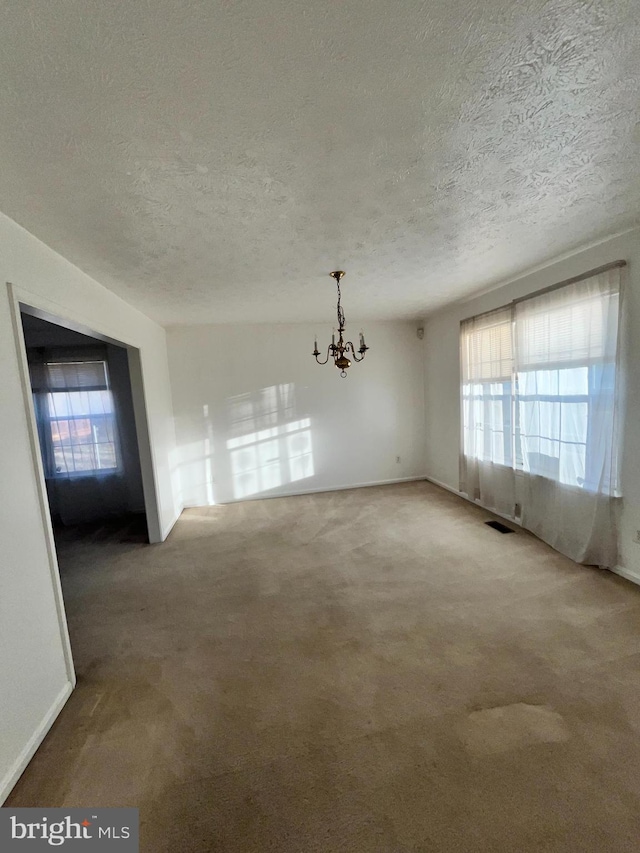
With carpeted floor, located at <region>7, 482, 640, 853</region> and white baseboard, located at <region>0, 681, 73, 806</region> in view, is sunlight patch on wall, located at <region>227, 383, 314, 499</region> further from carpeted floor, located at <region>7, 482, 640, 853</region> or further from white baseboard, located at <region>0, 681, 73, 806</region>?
white baseboard, located at <region>0, 681, 73, 806</region>

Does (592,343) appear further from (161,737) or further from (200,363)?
(200,363)

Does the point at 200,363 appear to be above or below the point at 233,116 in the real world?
below

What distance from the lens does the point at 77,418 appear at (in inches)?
179

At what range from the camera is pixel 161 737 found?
1554mm

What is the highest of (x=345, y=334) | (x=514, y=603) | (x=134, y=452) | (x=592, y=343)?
(x=345, y=334)

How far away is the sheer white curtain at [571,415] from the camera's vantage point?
255 cm

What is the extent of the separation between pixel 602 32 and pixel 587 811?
2.49m

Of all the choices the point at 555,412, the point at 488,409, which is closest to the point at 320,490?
the point at 488,409

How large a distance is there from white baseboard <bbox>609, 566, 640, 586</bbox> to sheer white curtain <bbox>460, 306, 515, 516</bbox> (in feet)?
3.44

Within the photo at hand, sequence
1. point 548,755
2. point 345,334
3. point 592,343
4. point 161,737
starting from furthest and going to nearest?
point 345,334 → point 592,343 → point 161,737 → point 548,755

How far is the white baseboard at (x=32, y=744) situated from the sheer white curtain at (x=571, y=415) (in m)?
3.64

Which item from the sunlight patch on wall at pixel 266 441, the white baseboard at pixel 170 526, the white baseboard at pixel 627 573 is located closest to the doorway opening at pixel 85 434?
the white baseboard at pixel 170 526

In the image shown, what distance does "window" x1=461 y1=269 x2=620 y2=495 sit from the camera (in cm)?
256

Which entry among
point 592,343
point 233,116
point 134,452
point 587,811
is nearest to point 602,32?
point 233,116
